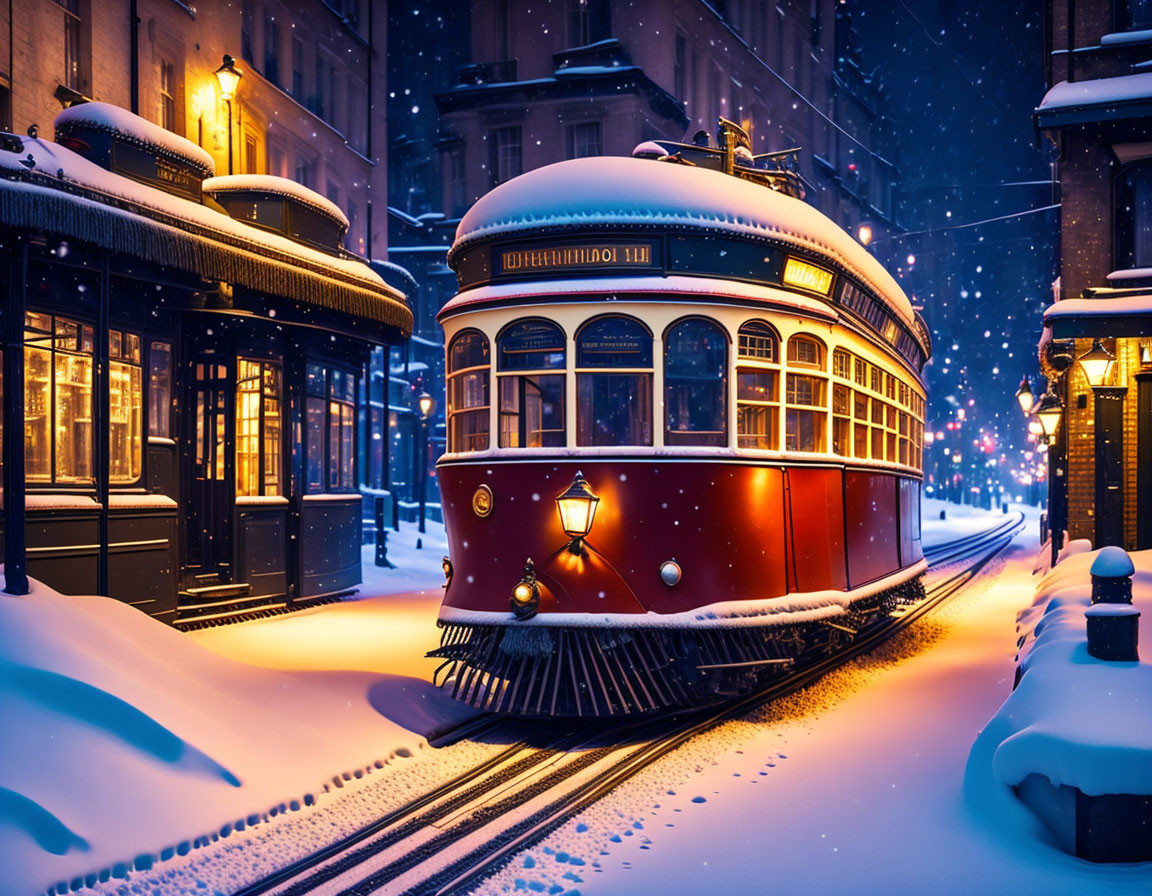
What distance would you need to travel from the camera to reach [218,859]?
564cm

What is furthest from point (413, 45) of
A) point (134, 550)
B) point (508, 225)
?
point (508, 225)

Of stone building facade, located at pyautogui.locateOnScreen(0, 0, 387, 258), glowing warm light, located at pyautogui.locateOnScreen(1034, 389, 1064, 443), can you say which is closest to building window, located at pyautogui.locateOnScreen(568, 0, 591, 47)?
stone building facade, located at pyautogui.locateOnScreen(0, 0, 387, 258)

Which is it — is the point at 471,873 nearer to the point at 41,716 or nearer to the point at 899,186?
the point at 41,716

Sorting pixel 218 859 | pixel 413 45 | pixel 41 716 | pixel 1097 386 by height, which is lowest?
pixel 218 859

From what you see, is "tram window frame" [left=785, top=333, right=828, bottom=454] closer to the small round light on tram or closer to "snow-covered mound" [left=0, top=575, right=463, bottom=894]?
the small round light on tram

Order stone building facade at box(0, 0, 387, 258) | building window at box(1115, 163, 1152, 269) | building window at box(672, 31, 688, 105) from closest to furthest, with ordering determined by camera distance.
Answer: stone building facade at box(0, 0, 387, 258) < building window at box(1115, 163, 1152, 269) < building window at box(672, 31, 688, 105)

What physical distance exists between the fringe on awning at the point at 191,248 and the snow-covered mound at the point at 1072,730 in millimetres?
8474

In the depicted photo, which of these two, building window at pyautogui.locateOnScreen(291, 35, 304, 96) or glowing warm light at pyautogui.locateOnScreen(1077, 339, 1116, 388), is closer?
glowing warm light at pyautogui.locateOnScreen(1077, 339, 1116, 388)

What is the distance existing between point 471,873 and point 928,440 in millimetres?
59148

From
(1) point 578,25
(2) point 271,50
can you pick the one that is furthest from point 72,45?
(1) point 578,25

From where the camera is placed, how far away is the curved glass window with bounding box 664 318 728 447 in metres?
8.19

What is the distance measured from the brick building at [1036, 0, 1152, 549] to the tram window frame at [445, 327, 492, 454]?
32.1ft

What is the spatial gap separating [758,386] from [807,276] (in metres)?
1.13

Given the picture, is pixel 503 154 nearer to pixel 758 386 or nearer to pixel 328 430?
pixel 328 430
